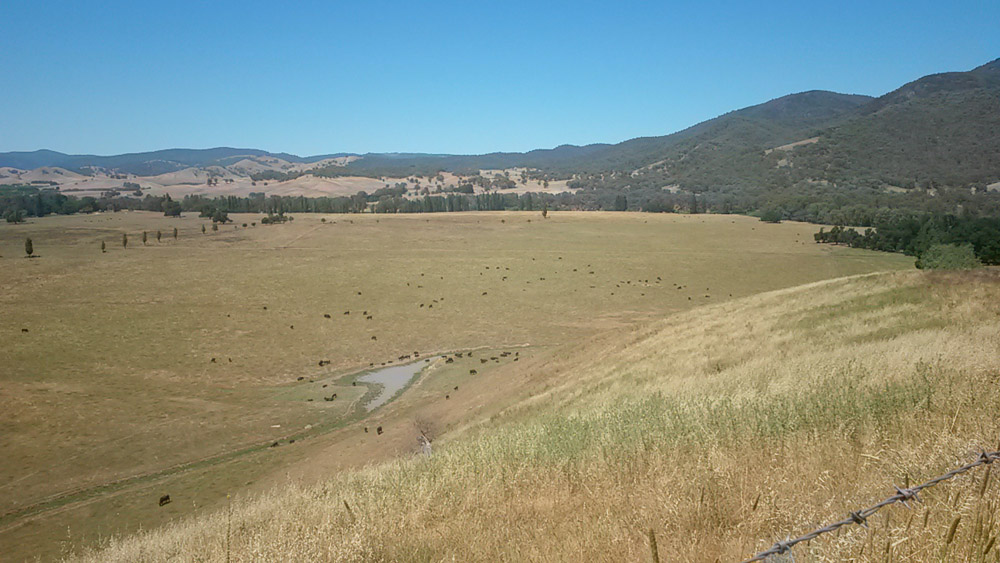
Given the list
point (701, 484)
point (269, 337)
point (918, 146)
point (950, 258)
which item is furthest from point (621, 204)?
point (701, 484)

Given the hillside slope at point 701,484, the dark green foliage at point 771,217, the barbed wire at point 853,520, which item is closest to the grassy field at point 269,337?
the hillside slope at point 701,484

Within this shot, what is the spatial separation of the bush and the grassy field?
15.2m

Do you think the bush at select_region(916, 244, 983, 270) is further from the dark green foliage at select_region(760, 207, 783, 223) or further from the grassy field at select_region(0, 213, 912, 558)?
the dark green foliage at select_region(760, 207, 783, 223)

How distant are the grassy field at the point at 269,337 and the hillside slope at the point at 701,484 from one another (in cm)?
489

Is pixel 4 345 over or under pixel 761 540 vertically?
under

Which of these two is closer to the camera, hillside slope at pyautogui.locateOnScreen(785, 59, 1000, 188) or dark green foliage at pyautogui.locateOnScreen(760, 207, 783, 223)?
dark green foliage at pyautogui.locateOnScreen(760, 207, 783, 223)

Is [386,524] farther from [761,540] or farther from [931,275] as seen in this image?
[931,275]

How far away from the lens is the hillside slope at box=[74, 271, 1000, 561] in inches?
174

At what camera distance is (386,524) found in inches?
232

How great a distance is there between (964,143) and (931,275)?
137 meters

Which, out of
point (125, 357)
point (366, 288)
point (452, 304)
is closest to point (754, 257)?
point (452, 304)

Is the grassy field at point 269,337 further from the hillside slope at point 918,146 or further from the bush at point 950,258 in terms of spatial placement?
the hillside slope at point 918,146

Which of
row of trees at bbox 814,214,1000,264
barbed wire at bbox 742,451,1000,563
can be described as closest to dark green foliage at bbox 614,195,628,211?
row of trees at bbox 814,214,1000,264

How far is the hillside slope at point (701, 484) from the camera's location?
443 cm
